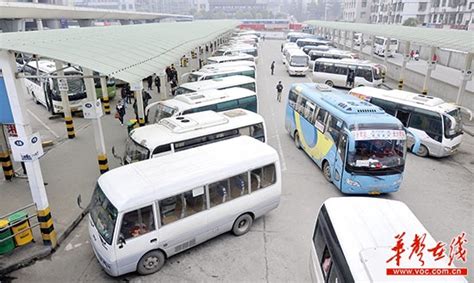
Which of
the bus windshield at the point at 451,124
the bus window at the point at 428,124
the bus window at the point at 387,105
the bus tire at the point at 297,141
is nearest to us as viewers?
the bus windshield at the point at 451,124

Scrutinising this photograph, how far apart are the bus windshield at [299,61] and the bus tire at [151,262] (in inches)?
969

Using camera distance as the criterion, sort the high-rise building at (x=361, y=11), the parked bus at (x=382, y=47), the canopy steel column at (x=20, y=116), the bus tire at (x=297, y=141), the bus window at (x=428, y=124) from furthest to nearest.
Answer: the high-rise building at (x=361, y=11), the parked bus at (x=382, y=47), the bus tire at (x=297, y=141), the bus window at (x=428, y=124), the canopy steel column at (x=20, y=116)

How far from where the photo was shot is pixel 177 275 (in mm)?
6570

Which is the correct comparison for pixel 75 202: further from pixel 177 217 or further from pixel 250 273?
pixel 250 273

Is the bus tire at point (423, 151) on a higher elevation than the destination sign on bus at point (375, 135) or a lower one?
lower

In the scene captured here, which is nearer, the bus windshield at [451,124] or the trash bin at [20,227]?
the trash bin at [20,227]

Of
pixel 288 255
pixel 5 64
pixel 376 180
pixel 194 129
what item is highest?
pixel 5 64

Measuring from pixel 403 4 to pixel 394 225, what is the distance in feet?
232

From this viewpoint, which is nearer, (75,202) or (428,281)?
(428,281)

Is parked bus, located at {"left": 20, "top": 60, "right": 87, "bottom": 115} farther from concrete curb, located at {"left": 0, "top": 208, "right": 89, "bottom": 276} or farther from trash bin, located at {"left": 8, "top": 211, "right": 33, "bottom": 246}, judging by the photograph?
concrete curb, located at {"left": 0, "top": 208, "right": 89, "bottom": 276}

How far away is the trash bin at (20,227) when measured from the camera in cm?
693

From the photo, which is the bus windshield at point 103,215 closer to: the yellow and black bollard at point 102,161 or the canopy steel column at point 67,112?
the yellow and black bollard at point 102,161

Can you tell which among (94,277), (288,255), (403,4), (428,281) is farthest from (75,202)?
(403,4)

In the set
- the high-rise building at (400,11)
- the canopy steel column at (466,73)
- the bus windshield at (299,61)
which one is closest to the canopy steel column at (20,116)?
the canopy steel column at (466,73)
